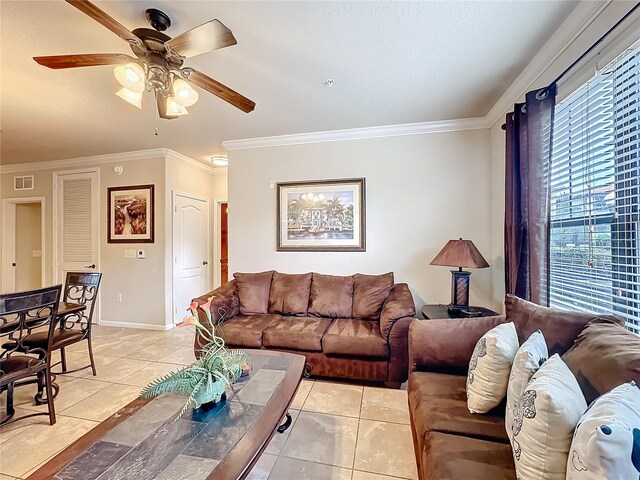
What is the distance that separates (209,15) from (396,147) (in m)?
2.35

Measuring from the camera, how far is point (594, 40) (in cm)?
156

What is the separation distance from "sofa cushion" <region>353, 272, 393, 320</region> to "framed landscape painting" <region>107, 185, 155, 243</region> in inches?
126

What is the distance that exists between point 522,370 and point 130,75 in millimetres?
2486

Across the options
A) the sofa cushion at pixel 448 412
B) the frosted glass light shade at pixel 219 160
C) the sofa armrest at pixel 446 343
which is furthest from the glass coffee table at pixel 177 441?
the frosted glass light shade at pixel 219 160

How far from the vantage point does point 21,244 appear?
5.09 m

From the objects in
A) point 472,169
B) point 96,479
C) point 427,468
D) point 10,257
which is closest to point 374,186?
point 472,169

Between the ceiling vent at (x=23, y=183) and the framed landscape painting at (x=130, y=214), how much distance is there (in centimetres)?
165

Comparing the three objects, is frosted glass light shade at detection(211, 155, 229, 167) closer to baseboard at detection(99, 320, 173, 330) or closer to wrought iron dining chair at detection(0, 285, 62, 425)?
baseboard at detection(99, 320, 173, 330)

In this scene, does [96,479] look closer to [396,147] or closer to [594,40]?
[594,40]

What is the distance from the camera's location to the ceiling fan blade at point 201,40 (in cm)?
139

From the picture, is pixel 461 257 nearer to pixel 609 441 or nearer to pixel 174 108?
pixel 609 441

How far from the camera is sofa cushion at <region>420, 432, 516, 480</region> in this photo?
3.29 feet

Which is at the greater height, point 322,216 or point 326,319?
point 322,216

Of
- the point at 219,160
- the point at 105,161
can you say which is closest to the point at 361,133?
the point at 219,160
